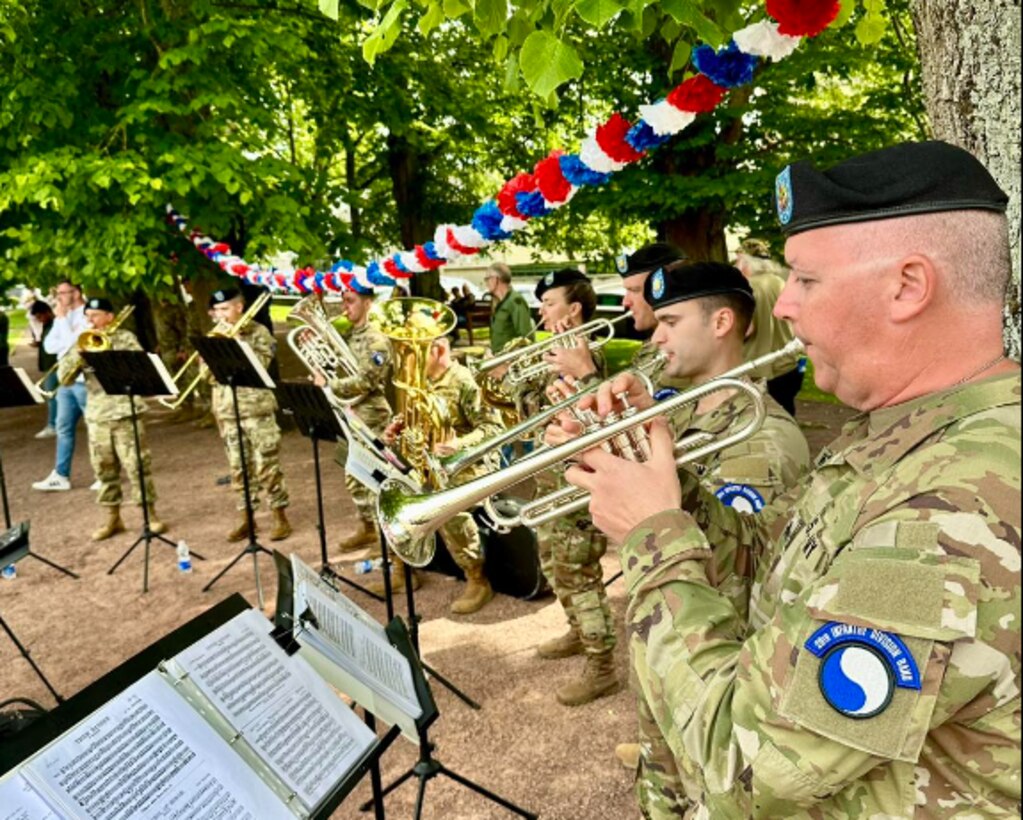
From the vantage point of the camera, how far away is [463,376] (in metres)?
5.43

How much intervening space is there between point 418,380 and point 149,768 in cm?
383

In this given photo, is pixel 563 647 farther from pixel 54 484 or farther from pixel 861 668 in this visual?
pixel 54 484

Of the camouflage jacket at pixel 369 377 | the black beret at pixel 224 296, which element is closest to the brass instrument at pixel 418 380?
the camouflage jacket at pixel 369 377

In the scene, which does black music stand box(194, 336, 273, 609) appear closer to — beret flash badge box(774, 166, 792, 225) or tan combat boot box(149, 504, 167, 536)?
tan combat boot box(149, 504, 167, 536)

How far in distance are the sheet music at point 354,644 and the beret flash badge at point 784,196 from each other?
1537 millimetres

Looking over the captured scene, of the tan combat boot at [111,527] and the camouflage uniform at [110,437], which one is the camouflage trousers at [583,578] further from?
the tan combat boot at [111,527]

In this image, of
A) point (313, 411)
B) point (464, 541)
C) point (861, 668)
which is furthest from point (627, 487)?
point (464, 541)

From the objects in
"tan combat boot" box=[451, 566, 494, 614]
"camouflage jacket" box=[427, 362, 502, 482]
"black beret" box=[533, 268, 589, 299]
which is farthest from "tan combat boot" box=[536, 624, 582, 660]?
"black beret" box=[533, 268, 589, 299]

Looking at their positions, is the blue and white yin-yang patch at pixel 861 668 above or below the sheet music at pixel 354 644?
above

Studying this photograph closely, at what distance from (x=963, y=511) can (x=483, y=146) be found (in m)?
12.1

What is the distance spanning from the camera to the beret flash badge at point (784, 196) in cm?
147

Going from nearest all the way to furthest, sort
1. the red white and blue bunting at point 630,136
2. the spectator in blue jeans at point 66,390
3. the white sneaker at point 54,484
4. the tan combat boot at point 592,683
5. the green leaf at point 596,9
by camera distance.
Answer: the green leaf at point 596,9 → the red white and blue bunting at point 630,136 → the tan combat boot at point 592,683 → the spectator in blue jeans at point 66,390 → the white sneaker at point 54,484

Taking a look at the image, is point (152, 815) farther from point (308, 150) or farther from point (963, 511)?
point (308, 150)

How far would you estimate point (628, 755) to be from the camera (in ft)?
12.5
